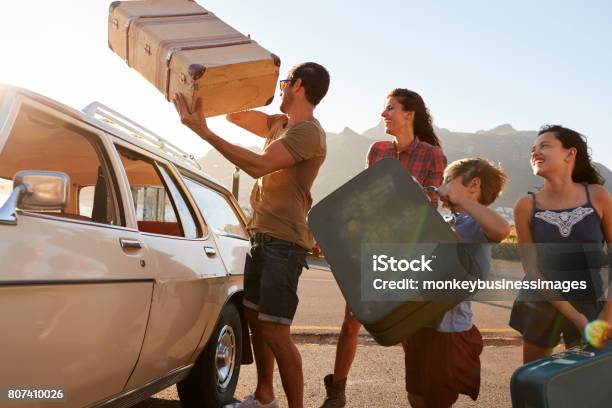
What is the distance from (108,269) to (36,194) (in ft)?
1.73

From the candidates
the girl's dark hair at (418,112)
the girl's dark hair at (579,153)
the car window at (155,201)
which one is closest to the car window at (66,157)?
the car window at (155,201)

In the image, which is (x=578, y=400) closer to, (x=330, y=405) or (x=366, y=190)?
(x=366, y=190)

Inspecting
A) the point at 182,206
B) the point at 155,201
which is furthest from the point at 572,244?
the point at 155,201

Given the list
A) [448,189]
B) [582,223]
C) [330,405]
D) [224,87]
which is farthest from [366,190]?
[330,405]

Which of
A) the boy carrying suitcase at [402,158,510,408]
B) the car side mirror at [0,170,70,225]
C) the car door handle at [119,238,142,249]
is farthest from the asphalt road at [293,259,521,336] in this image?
the car side mirror at [0,170,70,225]

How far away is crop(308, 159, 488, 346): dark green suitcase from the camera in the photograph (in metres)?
1.67

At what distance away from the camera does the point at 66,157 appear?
371 cm

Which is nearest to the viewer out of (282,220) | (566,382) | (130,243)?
(566,382)

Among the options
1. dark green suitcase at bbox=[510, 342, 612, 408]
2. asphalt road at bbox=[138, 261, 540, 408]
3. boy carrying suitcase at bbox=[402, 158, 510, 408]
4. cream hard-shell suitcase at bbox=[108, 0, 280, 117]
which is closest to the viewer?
dark green suitcase at bbox=[510, 342, 612, 408]

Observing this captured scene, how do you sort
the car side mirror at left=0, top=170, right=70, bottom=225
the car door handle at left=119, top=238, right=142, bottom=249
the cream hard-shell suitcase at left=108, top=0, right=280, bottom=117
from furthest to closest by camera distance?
the cream hard-shell suitcase at left=108, top=0, right=280, bottom=117, the car door handle at left=119, top=238, right=142, bottom=249, the car side mirror at left=0, top=170, right=70, bottom=225

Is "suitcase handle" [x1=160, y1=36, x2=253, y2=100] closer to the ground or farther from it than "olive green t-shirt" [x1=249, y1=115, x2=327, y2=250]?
farther from it

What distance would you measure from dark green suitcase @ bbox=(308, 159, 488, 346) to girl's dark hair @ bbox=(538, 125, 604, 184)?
4.47ft

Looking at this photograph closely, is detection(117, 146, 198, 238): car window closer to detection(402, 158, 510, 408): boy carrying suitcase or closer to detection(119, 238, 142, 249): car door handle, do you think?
detection(119, 238, 142, 249): car door handle

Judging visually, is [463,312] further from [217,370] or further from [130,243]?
[217,370]
